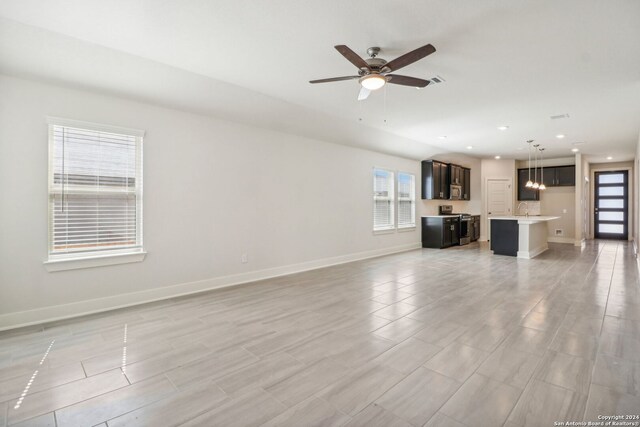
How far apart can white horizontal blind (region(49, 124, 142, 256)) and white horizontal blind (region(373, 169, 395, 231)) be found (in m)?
5.08

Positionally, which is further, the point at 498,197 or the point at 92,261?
the point at 498,197

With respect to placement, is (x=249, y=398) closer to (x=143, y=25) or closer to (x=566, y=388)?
(x=566, y=388)

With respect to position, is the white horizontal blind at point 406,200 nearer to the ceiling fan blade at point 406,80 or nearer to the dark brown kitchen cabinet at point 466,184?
the dark brown kitchen cabinet at point 466,184

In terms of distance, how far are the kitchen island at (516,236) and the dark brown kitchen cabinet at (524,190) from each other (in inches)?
121

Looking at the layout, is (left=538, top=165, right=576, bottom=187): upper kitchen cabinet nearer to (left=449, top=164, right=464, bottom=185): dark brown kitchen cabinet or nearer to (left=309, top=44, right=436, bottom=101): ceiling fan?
(left=449, top=164, right=464, bottom=185): dark brown kitchen cabinet

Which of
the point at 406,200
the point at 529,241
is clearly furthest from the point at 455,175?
the point at 529,241

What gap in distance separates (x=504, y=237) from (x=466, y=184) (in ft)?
10.9

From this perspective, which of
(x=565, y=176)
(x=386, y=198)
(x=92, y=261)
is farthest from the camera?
(x=565, y=176)

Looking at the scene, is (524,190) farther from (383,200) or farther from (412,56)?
(412,56)

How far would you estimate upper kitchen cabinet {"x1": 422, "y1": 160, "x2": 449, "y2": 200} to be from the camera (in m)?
8.75

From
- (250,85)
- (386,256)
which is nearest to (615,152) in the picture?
(386,256)

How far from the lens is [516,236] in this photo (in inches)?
278

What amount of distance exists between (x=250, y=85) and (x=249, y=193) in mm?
1747

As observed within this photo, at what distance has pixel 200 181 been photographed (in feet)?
14.7
